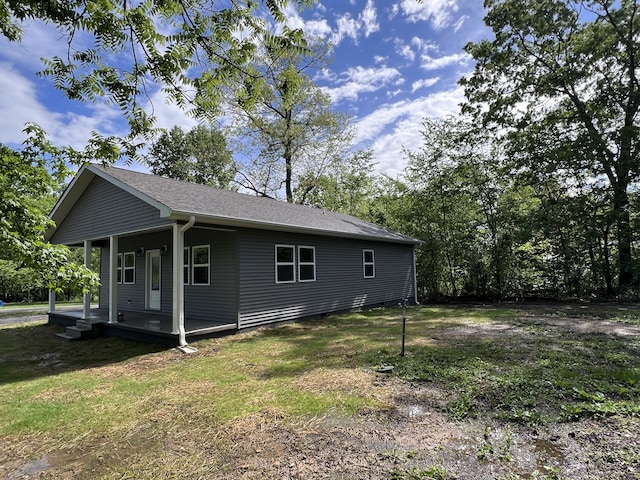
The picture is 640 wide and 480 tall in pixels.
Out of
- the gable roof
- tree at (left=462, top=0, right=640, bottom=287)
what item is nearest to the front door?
the gable roof

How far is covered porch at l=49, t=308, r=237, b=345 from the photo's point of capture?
24.1 ft

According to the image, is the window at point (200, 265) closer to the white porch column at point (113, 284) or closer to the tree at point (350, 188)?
the white porch column at point (113, 284)

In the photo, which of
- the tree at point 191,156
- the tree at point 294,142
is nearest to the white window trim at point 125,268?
Answer: the tree at point 294,142

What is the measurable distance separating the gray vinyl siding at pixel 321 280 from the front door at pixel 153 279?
370 centimetres

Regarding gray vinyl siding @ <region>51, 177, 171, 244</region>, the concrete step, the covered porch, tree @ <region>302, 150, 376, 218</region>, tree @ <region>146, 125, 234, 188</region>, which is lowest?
the concrete step

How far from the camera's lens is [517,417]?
3404 millimetres

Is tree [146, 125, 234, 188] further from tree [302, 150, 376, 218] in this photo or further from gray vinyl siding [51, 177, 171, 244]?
gray vinyl siding [51, 177, 171, 244]

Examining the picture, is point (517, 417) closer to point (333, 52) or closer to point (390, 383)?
point (390, 383)

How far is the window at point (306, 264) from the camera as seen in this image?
1002 cm

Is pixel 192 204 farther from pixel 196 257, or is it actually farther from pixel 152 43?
pixel 152 43

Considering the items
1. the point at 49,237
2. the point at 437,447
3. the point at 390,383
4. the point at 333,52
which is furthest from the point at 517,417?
the point at 333,52

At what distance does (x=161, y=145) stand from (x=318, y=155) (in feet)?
42.9

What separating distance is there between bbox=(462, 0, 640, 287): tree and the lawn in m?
8.40

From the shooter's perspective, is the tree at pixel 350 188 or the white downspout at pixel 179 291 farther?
the tree at pixel 350 188
